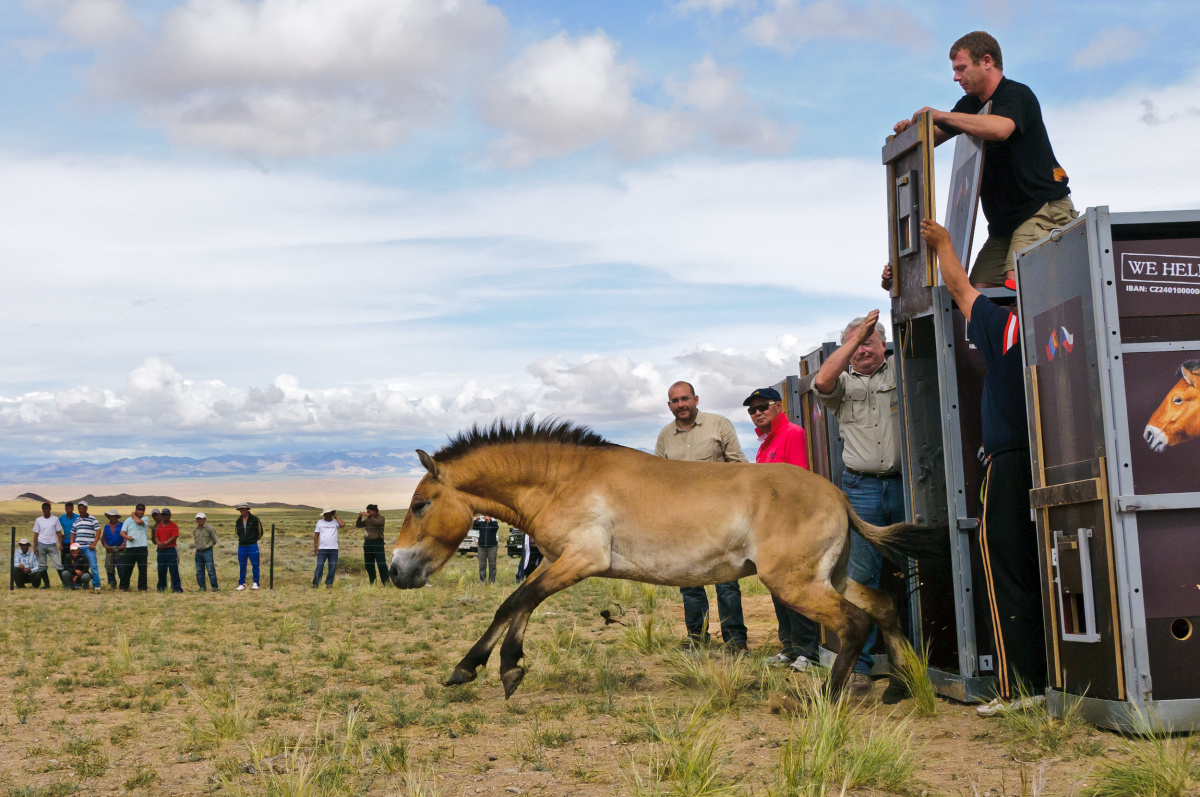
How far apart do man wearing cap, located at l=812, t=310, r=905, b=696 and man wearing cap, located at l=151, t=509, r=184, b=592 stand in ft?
59.8

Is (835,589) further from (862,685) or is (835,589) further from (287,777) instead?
(287,777)

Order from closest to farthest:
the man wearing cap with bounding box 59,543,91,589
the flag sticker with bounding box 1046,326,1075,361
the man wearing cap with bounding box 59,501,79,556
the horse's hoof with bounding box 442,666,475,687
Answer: the flag sticker with bounding box 1046,326,1075,361
the horse's hoof with bounding box 442,666,475,687
the man wearing cap with bounding box 59,543,91,589
the man wearing cap with bounding box 59,501,79,556

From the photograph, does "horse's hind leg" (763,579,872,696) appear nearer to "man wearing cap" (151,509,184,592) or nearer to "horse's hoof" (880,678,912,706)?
"horse's hoof" (880,678,912,706)

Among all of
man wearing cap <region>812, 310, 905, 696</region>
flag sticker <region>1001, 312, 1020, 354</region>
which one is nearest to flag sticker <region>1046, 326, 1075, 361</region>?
flag sticker <region>1001, 312, 1020, 354</region>

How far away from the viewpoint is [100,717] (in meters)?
7.39

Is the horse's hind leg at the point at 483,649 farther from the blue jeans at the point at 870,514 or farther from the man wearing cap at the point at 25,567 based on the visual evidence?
the man wearing cap at the point at 25,567

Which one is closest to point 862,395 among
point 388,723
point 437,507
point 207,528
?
point 437,507

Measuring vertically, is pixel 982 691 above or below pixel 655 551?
below

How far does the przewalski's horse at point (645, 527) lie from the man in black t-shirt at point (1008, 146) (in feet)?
6.70

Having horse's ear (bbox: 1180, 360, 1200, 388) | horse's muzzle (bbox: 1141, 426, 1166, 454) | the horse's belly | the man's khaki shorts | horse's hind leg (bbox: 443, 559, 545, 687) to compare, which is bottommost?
horse's hind leg (bbox: 443, 559, 545, 687)

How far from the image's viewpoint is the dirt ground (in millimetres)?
5004

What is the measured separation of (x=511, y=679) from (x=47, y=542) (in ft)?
68.7

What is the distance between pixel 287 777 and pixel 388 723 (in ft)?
6.43

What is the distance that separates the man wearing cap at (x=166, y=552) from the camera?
2248 centimetres
